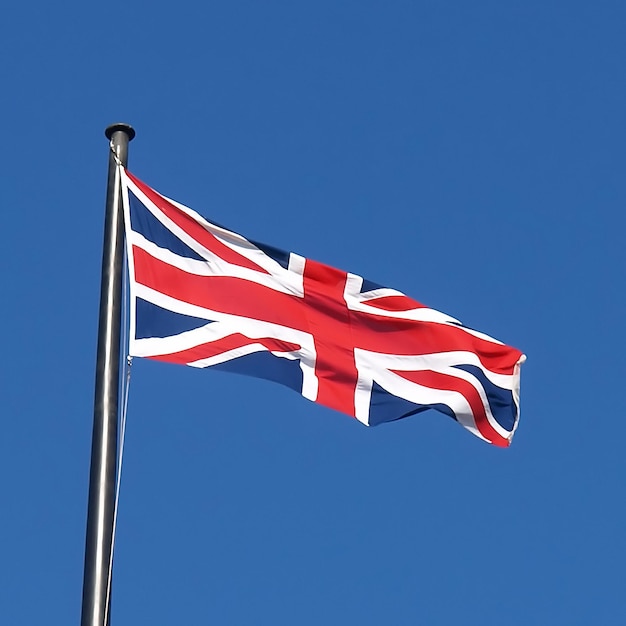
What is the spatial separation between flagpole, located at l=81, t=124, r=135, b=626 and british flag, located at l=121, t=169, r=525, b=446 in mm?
669

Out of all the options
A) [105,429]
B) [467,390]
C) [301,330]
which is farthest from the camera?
[467,390]

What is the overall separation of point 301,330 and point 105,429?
13.3 feet

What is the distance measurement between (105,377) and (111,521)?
3.51 feet

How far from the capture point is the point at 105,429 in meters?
9.37

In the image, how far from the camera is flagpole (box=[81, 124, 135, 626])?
28.9ft

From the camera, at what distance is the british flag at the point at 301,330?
38.3 feet

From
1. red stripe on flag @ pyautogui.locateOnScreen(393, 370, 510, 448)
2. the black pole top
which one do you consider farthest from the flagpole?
red stripe on flag @ pyautogui.locateOnScreen(393, 370, 510, 448)

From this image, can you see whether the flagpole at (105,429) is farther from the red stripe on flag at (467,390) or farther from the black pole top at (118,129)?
the red stripe on flag at (467,390)

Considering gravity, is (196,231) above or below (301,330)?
above

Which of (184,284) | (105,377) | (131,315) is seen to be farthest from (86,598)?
(184,284)

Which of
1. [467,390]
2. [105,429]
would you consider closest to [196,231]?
[467,390]

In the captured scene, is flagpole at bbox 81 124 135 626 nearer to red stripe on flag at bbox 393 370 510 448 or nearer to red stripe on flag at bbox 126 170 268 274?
red stripe on flag at bbox 126 170 268 274

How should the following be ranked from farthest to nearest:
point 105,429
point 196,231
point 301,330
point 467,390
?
point 467,390 → point 301,330 → point 196,231 → point 105,429

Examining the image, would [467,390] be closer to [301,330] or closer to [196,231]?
[301,330]
